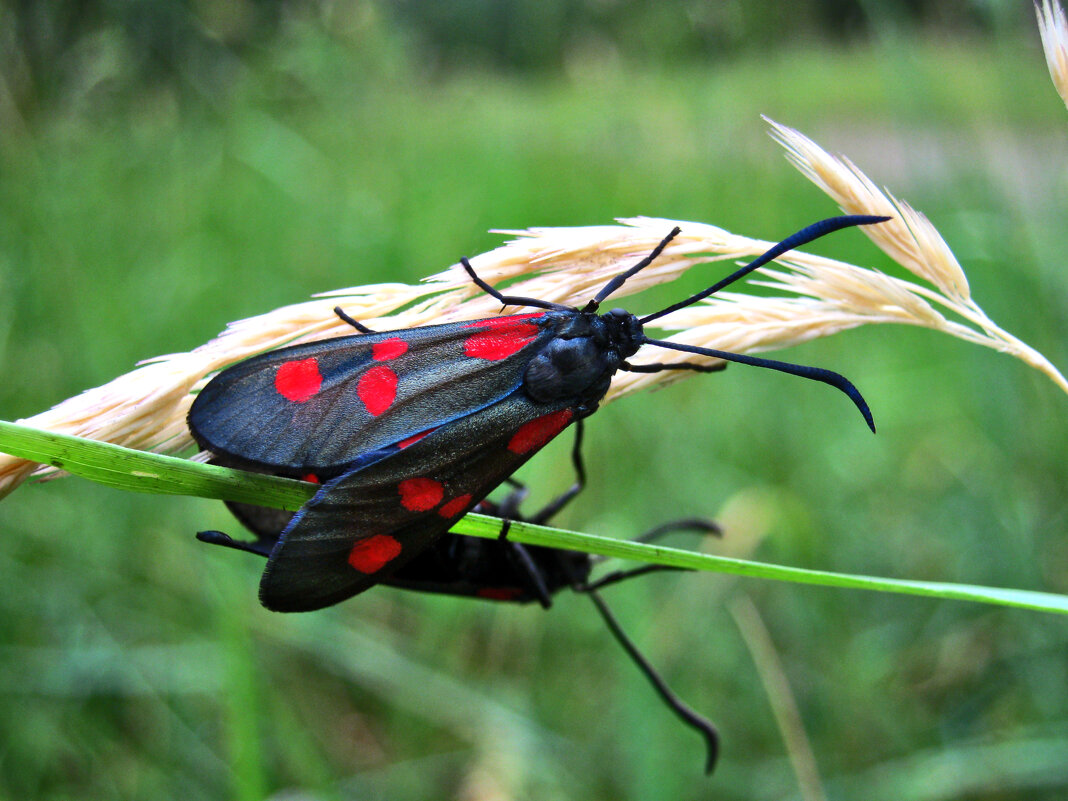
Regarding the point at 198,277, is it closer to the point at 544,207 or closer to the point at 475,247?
the point at 475,247

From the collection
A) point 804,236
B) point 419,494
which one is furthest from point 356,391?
point 804,236

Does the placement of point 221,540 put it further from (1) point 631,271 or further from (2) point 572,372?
(1) point 631,271

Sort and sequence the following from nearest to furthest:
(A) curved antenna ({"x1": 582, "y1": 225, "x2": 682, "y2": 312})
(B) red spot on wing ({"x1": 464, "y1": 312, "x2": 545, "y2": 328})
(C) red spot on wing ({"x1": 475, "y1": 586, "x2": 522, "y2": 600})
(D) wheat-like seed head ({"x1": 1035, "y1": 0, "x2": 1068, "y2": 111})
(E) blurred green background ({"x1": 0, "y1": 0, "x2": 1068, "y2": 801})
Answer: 1. (D) wheat-like seed head ({"x1": 1035, "y1": 0, "x2": 1068, "y2": 111})
2. (A) curved antenna ({"x1": 582, "y1": 225, "x2": 682, "y2": 312})
3. (B) red spot on wing ({"x1": 464, "y1": 312, "x2": 545, "y2": 328})
4. (C) red spot on wing ({"x1": 475, "y1": 586, "x2": 522, "y2": 600})
5. (E) blurred green background ({"x1": 0, "y1": 0, "x2": 1068, "y2": 801})

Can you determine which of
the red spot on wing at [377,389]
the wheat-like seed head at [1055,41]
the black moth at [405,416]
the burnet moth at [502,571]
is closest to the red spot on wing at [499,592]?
the burnet moth at [502,571]

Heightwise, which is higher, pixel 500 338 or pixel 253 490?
pixel 500 338

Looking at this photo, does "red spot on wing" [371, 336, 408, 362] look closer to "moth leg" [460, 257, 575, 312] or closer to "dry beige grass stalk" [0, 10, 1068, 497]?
"dry beige grass stalk" [0, 10, 1068, 497]

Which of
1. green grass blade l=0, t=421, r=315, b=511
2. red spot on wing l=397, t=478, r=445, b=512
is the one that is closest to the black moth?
red spot on wing l=397, t=478, r=445, b=512

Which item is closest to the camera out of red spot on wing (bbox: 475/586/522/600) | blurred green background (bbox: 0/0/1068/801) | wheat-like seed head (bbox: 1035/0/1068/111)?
wheat-like seed head (bbox: 1035/0/1068/111)

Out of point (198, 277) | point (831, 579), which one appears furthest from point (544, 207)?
point (831, 579)
